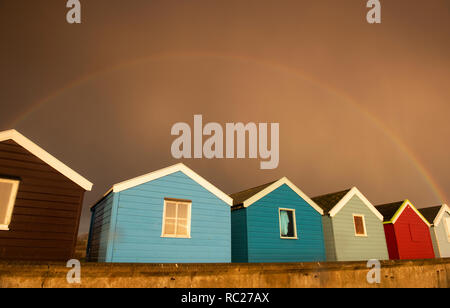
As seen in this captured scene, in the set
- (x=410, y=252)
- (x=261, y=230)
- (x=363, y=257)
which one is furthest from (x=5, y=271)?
(x=410, y=252)

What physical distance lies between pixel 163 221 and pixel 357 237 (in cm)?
1243

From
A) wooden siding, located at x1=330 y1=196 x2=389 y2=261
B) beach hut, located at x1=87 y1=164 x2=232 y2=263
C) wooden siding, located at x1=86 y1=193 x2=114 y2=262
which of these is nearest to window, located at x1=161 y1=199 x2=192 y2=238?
beach hut, located at x1=87 y1=164 x2=232 y2=263

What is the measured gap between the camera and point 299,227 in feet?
49.8

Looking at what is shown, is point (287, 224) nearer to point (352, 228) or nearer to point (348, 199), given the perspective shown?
point (352, 228)

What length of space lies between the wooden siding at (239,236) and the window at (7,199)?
9.40 meters

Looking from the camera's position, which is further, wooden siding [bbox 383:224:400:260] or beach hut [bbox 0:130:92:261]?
wooden siding [bbox 383:224:400:260]

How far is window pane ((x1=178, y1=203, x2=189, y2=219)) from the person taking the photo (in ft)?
39.1

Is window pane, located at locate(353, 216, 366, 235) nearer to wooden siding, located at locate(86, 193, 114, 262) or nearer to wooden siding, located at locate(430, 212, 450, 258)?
wooden siding, located at locate(430, 212, 450, 258)

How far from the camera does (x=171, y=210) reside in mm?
11781

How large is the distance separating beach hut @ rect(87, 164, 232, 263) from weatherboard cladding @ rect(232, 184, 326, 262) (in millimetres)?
1594

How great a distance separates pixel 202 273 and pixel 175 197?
738cm

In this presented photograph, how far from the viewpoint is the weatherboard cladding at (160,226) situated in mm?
10484
